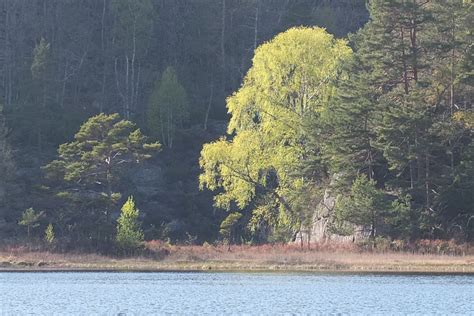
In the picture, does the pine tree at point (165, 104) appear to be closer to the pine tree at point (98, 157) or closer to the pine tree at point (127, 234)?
the pine tree at point (98, 157)

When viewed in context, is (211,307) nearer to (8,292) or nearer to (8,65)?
(8,292)

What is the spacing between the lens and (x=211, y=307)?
44094 mm

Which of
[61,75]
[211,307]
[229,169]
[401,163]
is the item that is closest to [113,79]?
[61,75]

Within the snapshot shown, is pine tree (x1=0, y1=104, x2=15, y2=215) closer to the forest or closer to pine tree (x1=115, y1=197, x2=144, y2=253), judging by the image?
the forest

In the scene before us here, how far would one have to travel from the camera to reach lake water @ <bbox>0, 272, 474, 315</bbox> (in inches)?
1684

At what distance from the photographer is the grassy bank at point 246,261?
6419 cm

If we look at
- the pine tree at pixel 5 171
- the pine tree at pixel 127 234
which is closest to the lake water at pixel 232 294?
the pine tree at pixel 127 234

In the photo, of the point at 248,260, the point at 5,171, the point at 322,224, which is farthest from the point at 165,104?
the point at 248,260

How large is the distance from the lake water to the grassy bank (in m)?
2.82

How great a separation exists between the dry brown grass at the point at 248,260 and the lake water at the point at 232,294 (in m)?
2.93

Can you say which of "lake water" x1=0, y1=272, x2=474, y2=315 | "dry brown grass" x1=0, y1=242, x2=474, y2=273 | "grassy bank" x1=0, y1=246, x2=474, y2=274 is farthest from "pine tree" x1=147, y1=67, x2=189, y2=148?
"lake water" x1=0, y1=272, x2=474, y2=315

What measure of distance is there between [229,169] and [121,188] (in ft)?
65.3

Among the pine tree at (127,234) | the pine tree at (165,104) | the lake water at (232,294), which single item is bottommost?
the lake water at (232,294)

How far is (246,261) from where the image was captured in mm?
68250
